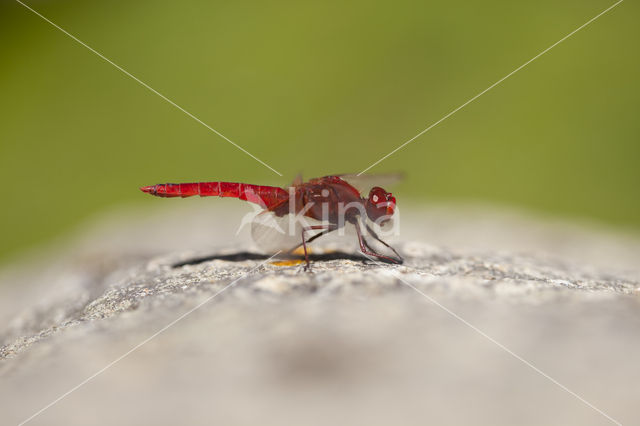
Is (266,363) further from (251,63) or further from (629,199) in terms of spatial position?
(251,63)

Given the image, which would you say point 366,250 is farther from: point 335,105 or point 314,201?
point 335,105

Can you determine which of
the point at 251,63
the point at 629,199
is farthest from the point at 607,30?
the point at 251,63

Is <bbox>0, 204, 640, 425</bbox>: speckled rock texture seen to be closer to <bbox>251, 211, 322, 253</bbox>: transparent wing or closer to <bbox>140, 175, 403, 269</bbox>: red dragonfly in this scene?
<bbox>251, 211, 322, 253</bbox>: transparent wing

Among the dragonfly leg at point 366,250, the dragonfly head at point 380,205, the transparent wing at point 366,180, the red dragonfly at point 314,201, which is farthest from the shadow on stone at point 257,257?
the transparent wing at point 366,180

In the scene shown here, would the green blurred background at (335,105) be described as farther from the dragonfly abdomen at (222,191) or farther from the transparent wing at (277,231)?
the transparent wing at (277,231)

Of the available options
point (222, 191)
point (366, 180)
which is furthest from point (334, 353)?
point (366, 180)
